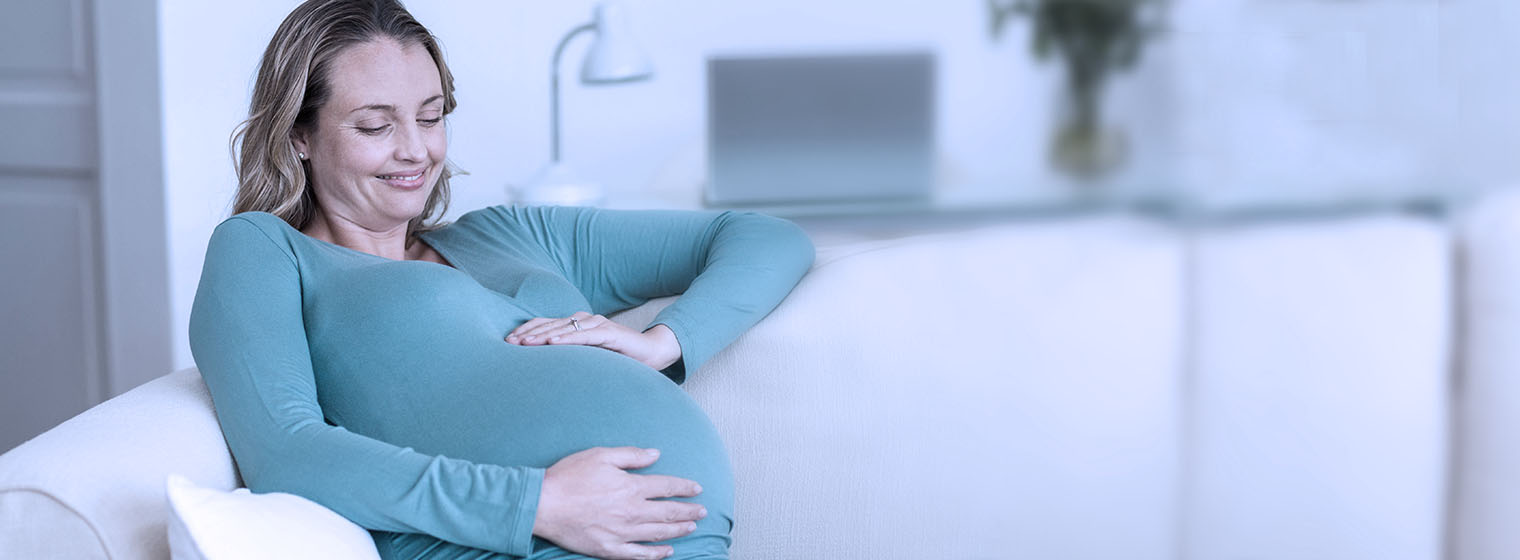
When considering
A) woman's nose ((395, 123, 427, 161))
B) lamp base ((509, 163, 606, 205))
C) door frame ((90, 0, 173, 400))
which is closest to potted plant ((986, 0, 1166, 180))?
woman's nose ((395, 123, 427, 161))

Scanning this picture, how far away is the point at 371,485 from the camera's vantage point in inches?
37.8

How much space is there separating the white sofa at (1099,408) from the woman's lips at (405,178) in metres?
A: 0.24

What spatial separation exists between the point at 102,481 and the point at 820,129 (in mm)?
796

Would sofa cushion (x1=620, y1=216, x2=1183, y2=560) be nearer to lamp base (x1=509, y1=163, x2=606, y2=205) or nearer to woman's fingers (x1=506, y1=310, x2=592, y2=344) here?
woman's fingers (x1=506, y1=310, x2=592, y2=344)

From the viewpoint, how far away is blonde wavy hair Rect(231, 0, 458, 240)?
3.70 feet

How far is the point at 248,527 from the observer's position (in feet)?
2.78

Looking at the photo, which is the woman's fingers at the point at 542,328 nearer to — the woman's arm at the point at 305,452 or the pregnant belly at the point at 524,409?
the pregnant belly at the point at 524,409

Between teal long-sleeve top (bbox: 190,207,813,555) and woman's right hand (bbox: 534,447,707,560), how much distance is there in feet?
0.06

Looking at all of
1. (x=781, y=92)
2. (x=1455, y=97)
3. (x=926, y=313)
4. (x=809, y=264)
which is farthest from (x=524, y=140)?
(x=1455, y=97)

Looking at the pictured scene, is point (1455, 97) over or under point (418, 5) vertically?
under

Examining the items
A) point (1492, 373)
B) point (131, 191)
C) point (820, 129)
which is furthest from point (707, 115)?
point (131, 191)

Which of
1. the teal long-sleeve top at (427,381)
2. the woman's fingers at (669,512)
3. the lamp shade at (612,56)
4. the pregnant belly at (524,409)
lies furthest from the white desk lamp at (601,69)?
the woman's fingers at (669,512)

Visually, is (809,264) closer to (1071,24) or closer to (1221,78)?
(1071,24)

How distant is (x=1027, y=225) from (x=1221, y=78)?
0.20 metres
